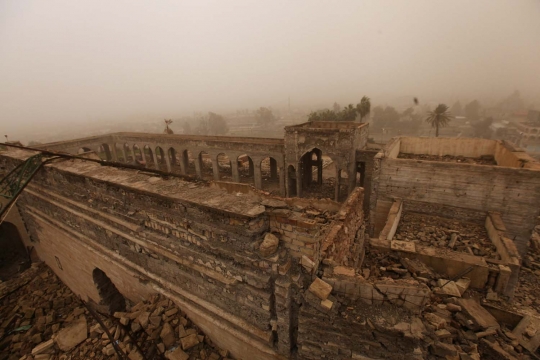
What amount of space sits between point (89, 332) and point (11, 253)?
876cm

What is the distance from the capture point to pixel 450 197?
8.99 m

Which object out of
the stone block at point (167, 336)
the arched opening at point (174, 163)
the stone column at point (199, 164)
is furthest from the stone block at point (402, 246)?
the arched opening at point (174, 163)

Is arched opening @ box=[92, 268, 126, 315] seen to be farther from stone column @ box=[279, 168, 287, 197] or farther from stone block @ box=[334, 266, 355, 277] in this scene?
stone column @ box=[279, 168, 287, 197]

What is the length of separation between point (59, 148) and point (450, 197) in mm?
25655

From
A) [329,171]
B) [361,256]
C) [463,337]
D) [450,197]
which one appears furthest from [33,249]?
[329,171]

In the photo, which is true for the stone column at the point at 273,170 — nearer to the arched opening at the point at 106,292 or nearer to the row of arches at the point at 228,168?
the row of arches at the point at 228,168

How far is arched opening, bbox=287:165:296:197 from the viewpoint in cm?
1593

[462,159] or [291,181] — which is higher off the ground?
[462,159]

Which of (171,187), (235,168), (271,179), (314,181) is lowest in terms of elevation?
(314,181)

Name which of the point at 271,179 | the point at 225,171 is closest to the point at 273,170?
the point at 271,179

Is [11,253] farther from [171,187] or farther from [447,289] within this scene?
[447,289]

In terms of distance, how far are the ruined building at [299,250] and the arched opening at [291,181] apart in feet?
20.9

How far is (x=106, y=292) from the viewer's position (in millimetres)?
7148

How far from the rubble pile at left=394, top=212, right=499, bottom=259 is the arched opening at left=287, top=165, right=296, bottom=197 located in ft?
24.6
